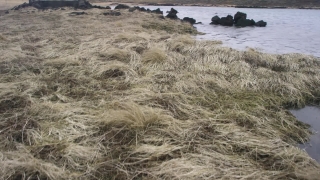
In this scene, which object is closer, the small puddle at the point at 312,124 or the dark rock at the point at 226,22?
the small puddle at the point at 312,124

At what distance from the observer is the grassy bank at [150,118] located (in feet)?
7.91

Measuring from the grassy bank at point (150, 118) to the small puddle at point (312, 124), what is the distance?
5.0 inches

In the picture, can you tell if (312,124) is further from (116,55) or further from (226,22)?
(226,22)

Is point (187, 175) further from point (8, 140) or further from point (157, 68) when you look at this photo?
point (157, 68)

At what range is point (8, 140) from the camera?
272cm

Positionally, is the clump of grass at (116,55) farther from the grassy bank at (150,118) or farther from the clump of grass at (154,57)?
the clump of grass at (154,57)

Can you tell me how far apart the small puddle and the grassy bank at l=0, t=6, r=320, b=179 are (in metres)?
0.13

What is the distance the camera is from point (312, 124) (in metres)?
3.62

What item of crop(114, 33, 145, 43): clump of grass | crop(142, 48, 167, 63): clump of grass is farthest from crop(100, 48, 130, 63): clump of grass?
crop(114, 33, 145, 43): clump of grass

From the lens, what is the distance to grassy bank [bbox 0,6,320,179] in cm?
241

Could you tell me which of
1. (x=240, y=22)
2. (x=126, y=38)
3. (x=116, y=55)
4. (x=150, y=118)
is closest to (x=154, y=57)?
(x=116, y=55)

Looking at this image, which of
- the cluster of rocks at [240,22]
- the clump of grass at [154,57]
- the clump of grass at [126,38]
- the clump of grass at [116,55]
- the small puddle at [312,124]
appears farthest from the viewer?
the cluster of rocks at [240,22]

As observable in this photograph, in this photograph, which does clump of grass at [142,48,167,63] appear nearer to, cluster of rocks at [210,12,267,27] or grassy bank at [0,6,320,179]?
grassy bank at [0,6,320,179]

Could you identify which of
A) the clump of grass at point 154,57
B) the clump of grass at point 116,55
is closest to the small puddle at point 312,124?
the clump of grass at point 154,57
